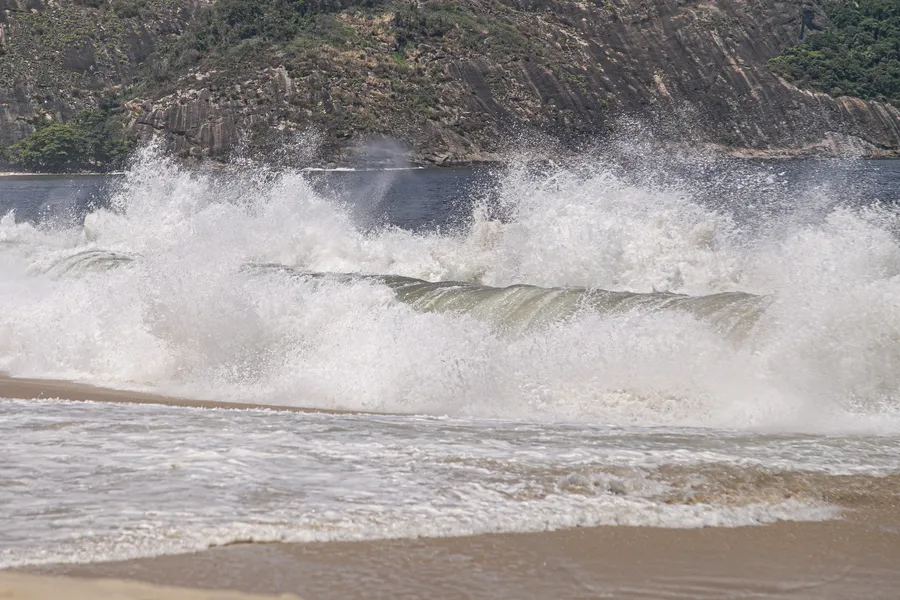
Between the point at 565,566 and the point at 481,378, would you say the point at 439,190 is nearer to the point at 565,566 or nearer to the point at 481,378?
the point at 481,378

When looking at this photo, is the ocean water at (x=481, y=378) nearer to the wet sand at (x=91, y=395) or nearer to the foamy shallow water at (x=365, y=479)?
the foamy shallow water at (x=365, y=479)

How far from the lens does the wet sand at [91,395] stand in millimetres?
A: 9000

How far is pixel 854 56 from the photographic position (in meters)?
117

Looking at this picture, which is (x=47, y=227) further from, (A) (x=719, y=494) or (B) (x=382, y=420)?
(A) (x=719, y=494)

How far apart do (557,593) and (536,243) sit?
37.1ft

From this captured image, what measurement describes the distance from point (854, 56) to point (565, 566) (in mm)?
123412

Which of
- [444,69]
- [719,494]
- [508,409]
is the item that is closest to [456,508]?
[719,494]

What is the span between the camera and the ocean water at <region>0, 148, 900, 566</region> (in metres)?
5.32

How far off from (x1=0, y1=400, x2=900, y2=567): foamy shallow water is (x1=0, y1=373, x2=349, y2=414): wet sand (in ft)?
5.30

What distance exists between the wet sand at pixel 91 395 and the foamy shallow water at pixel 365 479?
1.62 m

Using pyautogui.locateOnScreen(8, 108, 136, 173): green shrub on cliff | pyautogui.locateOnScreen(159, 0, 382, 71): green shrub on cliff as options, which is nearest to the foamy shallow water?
pyautogui.locateOnScreen(8, 108, 136, 173): green shrub on cliff

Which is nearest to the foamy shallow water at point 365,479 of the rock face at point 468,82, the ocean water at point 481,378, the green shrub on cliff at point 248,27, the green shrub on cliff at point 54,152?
the ocean water at point 481,378

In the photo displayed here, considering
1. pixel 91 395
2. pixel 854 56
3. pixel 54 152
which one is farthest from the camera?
pixel 854 56

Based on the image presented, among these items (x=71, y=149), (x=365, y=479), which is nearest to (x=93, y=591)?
(x=365, y=479)
